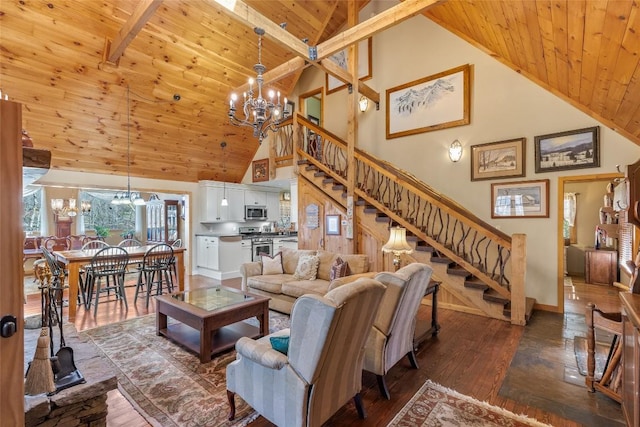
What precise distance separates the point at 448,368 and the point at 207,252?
5.90 meters

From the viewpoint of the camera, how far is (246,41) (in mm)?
5570

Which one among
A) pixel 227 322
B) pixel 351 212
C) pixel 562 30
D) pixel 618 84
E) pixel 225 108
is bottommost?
pixel 227 322

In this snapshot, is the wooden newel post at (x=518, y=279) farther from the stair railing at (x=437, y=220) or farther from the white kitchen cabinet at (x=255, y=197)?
the white kitchen cabinet at (x=255, y=197)

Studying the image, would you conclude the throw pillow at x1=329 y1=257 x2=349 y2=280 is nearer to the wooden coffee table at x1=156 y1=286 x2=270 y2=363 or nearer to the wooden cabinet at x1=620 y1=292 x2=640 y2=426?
the wooden coffee table at x1=156 y1=286 x2=270 y2=363

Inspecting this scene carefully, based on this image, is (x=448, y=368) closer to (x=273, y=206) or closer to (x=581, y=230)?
(x=581, y=230)

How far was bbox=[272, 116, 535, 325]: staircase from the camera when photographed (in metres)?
4.04

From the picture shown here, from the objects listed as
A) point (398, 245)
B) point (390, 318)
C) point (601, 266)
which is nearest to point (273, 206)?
point (398, 245)

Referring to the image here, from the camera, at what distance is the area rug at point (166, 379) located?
2.09m

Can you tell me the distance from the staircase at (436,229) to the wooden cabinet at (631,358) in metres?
2.18

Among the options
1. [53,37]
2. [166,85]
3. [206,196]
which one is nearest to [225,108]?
[166,85]

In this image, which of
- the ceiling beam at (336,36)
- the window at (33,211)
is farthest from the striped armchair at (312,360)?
the window at (33,211)

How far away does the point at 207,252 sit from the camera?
23.3ft

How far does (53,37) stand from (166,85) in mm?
1568

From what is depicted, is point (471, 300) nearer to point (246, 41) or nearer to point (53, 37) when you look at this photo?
point (246, 41)
